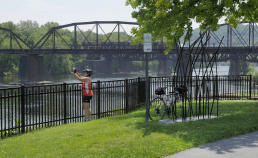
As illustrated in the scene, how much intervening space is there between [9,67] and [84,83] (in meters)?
90.1

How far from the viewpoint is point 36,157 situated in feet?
24.1

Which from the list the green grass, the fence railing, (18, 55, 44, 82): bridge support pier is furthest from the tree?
(18, 55, 44, 82): bridge support pier

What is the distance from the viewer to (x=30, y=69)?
82875 millimetres

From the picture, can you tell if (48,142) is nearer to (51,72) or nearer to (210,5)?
(210,5)

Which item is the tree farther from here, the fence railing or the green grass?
the green grass

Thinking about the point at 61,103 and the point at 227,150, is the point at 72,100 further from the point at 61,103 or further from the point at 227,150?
the point at 227,150

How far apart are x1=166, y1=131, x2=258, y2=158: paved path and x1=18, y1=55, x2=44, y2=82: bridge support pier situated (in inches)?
3037

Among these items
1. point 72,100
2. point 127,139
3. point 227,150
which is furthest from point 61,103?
point 227,150

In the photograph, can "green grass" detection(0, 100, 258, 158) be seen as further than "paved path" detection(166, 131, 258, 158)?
Yes

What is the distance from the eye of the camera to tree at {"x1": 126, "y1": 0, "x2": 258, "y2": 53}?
1506cm

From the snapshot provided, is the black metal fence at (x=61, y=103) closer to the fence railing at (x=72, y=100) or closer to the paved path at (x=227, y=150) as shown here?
the fence railing at (x=72, y=100)

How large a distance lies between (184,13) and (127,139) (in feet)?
29.0

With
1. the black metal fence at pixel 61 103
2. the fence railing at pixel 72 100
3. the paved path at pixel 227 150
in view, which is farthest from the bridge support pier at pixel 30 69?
the paved path at pixel 227 150

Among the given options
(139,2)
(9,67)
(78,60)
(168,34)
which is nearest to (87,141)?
(168,34)
